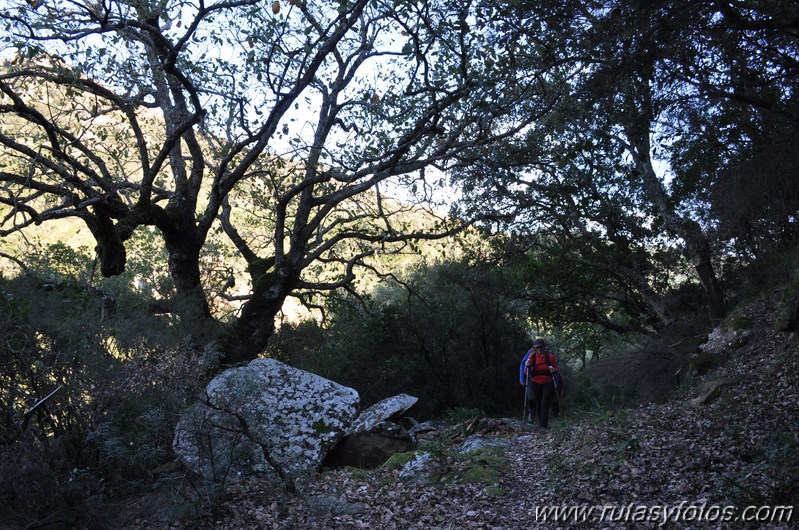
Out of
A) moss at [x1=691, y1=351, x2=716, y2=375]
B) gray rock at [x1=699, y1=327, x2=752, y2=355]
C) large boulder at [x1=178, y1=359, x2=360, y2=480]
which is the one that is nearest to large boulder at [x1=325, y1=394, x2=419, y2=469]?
large boulder at [x1=178, y1=359, x2=360, y2=480]

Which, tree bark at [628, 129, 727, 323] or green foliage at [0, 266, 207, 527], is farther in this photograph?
tree bark at [628, 129, 727, 323]

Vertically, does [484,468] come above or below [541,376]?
below

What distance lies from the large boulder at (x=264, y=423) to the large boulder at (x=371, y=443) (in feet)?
1.03

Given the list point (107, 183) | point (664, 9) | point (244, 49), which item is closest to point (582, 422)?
point (664, 9)

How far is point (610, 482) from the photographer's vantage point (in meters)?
6.11

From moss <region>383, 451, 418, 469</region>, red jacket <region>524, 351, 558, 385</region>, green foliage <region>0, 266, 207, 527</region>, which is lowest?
moss <region>383, 451, 418, 469</region>

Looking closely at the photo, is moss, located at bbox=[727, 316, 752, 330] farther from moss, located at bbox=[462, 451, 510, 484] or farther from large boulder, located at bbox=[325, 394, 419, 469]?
large boulder, located at bbox=[325, 394, 419, 469]

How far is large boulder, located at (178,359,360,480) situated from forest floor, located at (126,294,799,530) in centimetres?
36

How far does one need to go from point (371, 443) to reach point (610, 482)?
4140 millimetres

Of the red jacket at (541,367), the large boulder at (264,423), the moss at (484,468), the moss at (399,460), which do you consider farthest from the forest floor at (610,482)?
the red jacket at (541,367)

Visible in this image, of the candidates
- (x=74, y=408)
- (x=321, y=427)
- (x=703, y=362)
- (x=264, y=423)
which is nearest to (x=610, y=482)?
(x=264, y=423)

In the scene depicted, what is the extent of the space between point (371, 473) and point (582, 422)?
361 centimetres

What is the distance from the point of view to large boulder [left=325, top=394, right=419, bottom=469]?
30.0 ft

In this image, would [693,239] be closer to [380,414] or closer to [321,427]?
[380,414]
